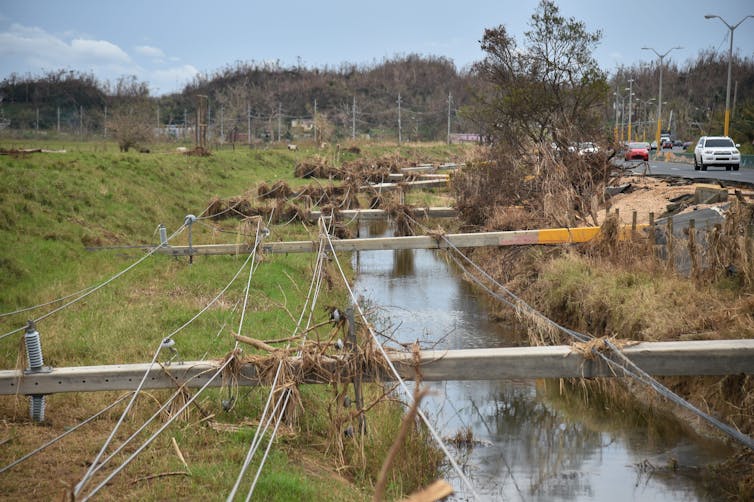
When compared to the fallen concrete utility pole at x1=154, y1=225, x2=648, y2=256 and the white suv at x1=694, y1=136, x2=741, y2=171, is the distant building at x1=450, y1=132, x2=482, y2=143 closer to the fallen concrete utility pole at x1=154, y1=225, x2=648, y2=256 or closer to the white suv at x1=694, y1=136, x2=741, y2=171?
the white suv at x1=694, y1=136, x2=741, y2=171

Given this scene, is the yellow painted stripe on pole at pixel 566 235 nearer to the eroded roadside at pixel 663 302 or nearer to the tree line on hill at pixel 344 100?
the eroded roadside at pixel 663 302

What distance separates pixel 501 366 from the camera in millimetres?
7203

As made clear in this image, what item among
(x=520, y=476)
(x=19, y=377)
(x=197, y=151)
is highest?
(x=197, y=151)

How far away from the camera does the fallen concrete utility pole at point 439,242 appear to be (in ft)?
50.3

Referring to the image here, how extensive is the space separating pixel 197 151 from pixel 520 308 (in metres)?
25.3

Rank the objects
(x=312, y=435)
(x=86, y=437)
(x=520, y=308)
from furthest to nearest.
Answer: (x=520, y=308) < (x=312, y=435) < (x=86, y=437)

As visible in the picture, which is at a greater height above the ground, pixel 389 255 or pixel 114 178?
pixel 114 178

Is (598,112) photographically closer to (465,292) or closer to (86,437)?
(465,292)

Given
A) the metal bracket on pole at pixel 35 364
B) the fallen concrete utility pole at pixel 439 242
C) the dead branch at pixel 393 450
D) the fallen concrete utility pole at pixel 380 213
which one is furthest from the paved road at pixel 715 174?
the dead branch at pixel 393 450

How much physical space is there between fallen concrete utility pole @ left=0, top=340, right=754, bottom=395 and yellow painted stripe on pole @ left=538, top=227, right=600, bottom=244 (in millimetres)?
8190

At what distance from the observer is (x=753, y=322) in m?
9.55

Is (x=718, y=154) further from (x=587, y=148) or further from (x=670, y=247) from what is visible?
(x=670, y=247)

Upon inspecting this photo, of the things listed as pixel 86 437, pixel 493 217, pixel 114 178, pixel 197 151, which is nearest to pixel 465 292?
pixel 493 217

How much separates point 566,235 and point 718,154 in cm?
2279
